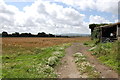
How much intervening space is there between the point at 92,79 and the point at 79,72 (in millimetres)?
1733

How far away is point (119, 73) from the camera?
9.86m

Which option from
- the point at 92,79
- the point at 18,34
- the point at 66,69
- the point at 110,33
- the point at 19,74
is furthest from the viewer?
the point at 18,34

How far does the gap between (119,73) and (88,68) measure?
1957mm

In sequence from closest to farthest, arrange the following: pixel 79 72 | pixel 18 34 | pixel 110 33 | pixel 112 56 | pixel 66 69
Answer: pixel 79 72 → pixel 66 69 → pixel 112 56 → pixel 110 33 → pixel 18 34

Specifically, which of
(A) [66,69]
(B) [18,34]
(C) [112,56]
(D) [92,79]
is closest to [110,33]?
Answer: (C) [112,56]

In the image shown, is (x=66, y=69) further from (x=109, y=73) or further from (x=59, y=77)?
(x=109, y=73)

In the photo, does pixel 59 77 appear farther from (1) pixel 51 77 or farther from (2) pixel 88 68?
(2) pixel 88 68

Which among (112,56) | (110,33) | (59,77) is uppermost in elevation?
(110,33)

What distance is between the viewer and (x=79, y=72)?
10.5 metres

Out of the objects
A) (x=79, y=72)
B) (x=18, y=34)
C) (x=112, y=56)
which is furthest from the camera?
(x=18, y=34)

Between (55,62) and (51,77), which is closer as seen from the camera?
(51,77)

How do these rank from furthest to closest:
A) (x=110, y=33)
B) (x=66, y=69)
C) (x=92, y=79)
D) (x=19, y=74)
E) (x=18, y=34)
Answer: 1. (x=18, y=34)
2. (x=110, y=33)
3. (x=66, y=69)
4. (x=19, y=74)
5. (x=92, y=79)

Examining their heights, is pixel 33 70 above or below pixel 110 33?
below

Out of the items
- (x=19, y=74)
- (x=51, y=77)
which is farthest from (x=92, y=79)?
(x=19, y=74)
